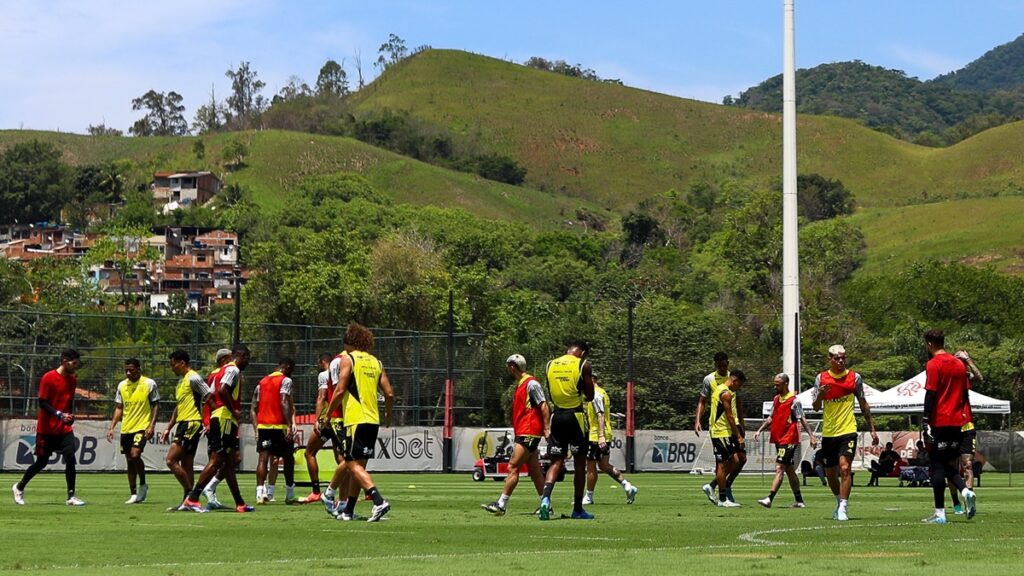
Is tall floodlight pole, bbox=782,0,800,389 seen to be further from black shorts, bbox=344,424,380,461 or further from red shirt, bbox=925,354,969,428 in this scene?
black shorts, bbox=344,424,380,461

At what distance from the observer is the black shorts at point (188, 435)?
1911 cm

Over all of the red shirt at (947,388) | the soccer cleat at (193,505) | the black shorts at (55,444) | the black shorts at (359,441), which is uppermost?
the red shirt at (947,388)

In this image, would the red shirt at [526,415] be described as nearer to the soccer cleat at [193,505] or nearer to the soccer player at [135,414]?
the soccer cleat at [193,505]

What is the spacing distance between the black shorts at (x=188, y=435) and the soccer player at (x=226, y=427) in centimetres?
19

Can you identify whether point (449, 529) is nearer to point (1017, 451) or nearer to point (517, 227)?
point (1017, 451)

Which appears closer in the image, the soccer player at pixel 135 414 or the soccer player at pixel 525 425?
the soccer player at pixel 525 425

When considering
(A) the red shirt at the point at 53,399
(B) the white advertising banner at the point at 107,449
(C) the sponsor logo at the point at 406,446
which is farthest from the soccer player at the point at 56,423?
(C) the sponsor logo at the point at 406,446

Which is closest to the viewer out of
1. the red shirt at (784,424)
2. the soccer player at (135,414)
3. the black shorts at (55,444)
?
the black shorts at (55,444)

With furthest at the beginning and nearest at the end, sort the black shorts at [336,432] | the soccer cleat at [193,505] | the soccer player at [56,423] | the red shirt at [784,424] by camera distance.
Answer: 1. the red shirt at [784,424]
2. the soccer player at [56,423]
3. the soccer cleat at [193,505]
4. the black shorts at [336,432]

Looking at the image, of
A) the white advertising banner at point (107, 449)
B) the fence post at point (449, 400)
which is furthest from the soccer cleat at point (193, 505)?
the fence post at point (449, 400)

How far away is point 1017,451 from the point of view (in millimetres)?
47125

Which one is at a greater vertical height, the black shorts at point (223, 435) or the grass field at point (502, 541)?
the black shorts at point (223, 435)

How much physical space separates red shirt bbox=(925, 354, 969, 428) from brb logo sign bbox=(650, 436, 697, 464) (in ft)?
103

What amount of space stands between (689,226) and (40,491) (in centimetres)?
15138
